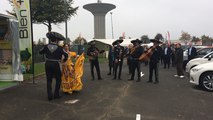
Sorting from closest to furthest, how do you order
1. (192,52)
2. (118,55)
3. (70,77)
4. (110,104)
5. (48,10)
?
(110,104)
(70,77)
(118,55)
(192,52)
(48,10)

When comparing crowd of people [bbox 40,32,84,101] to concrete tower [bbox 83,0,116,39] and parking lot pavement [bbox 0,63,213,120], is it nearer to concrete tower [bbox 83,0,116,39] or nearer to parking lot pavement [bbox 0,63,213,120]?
parking lot pavement [bbox 0,63,213,120]

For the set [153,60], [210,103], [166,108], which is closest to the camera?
[166,108]

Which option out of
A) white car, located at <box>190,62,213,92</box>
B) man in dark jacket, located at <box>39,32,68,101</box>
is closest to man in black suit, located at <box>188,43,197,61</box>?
white car, located at <box>190,62,213,92</box>

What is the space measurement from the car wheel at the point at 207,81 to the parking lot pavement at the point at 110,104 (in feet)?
0.77

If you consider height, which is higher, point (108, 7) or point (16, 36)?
point (108, 7)

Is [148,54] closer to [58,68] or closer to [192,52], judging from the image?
[58,68]

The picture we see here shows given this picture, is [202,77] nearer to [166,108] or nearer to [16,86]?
[166,108]

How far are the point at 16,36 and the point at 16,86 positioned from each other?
1896mm

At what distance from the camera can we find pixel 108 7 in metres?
88.2

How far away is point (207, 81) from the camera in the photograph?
34.6 feet

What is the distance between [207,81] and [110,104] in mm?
4428

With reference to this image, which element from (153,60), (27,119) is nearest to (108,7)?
(153,60)

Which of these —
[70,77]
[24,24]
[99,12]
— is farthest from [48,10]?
[99,12]

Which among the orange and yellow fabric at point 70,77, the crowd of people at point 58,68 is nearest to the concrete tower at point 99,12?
the orange and yellow fabric at point 70,77
